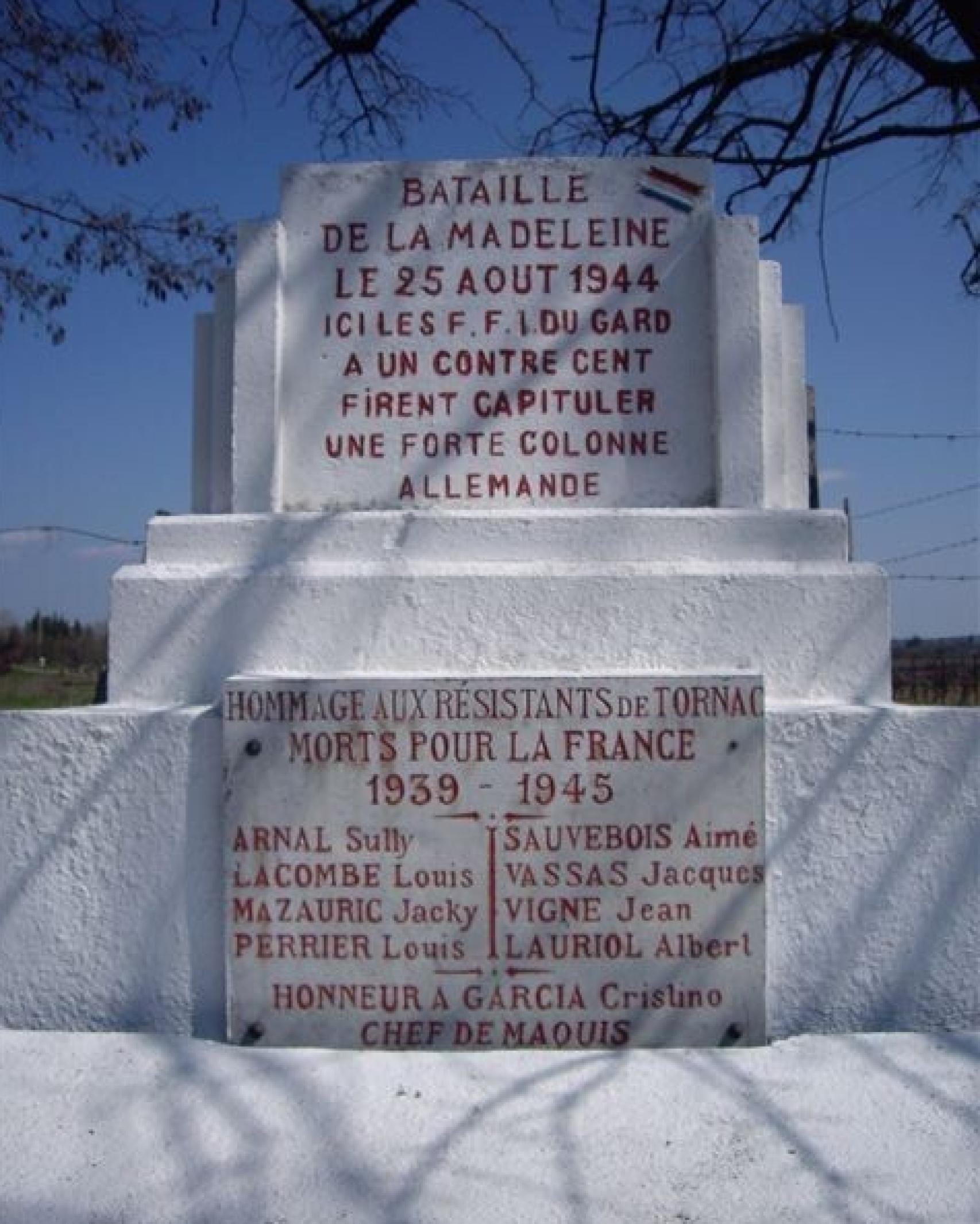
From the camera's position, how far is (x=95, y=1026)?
2869 millimetres

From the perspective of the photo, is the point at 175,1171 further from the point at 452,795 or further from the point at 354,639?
the point at 354,639

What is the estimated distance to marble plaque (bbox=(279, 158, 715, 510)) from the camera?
320 centimetres

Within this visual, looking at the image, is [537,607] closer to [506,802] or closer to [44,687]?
[506,802]

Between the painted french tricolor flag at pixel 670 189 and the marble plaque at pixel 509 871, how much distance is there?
4.38 ft

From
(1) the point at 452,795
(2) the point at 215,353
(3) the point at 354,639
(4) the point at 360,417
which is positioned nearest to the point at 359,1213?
(1) the point at 452,795

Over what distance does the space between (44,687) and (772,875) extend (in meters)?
18.4

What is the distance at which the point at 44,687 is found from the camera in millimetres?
19359

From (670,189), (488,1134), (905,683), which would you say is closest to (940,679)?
(905,683)

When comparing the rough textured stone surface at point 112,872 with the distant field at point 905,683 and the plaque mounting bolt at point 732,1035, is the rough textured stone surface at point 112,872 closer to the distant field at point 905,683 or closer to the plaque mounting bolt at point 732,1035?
the plaque mounting bolt at point 732,1035

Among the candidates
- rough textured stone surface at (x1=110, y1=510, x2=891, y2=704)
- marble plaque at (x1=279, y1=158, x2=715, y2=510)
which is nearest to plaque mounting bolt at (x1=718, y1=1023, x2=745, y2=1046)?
rough textured stone surface at (x1=110, y1=510, x2=891, y2=704)

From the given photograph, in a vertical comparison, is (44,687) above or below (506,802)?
above

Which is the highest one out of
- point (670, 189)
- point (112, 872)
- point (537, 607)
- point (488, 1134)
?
point (670, 189)

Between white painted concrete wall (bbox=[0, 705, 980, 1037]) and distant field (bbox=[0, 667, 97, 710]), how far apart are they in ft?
44.7

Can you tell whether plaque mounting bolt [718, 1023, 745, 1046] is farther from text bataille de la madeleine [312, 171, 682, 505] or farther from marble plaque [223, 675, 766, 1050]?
text bataille de la madeleine [312, 171, 682, 505]
